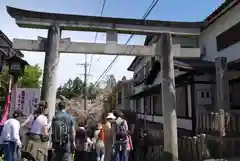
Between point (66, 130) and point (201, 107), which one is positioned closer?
point (66, 130)

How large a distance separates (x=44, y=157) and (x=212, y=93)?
8412 millimetres

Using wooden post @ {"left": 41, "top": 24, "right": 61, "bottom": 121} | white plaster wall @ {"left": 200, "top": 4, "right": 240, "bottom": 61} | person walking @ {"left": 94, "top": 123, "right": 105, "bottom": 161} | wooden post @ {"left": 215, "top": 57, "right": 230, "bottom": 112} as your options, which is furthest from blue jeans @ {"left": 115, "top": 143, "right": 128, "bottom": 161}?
white plaster wall @ {"left": 200, "top": 4, "right": 240, "bottom": 61}

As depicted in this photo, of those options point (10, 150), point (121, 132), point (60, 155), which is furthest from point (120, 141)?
point (10, 150)

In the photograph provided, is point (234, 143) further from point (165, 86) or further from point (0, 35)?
point (0, 35)

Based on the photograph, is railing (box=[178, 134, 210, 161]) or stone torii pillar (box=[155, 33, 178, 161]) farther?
Answer: stone torii pillar (box=[155, 33, 178, 161])

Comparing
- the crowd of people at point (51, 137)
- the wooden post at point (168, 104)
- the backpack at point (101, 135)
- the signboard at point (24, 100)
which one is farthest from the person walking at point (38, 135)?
the wooden post at point (168, 104)

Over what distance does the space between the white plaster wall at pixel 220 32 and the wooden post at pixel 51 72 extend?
7811 millimetres

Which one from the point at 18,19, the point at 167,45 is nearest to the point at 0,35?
the point at 18,19

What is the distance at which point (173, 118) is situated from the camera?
28.5ft

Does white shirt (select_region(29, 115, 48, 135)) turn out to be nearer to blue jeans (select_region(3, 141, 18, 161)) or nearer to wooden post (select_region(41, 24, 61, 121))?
blue jeans (select_region(3, 141, 18, 161))

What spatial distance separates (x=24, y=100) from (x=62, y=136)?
493 centimetres

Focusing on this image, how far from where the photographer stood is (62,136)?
18.6 ft

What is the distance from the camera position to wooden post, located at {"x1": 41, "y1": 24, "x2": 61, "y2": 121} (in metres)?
8.16

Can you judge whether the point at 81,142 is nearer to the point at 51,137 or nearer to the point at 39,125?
the point at 39,125
